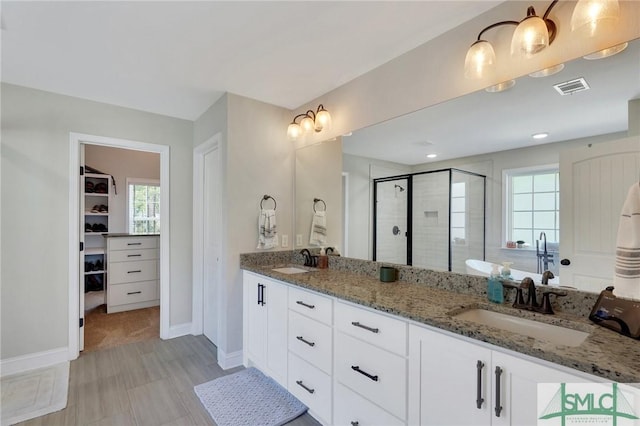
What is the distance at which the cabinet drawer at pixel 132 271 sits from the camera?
4098 mm

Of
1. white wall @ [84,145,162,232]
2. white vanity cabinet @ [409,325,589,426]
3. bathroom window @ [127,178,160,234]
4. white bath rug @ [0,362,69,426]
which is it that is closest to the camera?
white vanity cabinet @ [409,325,589,426]

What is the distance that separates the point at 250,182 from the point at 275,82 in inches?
36.6

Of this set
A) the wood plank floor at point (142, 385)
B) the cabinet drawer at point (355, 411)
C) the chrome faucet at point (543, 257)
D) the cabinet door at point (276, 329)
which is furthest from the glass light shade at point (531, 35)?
the wood plank floor at point (142, 385)

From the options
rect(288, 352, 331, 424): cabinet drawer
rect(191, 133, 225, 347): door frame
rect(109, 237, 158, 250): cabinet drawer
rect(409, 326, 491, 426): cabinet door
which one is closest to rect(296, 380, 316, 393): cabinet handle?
rect(288, 352, 331, 424): cabinet drawer

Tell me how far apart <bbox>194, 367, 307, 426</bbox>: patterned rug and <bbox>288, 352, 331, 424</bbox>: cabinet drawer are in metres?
0.16

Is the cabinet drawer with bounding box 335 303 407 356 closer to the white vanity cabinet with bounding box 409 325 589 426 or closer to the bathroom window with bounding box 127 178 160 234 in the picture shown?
the white vanity cabinet with bounding box 409 325 589 426

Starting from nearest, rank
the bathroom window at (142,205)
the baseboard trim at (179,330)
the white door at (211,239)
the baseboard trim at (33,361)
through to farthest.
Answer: the baseboard trim at (33,361), the white door at (211,239), the baseboard trim at (179,330), the bathroom window at (142,205)

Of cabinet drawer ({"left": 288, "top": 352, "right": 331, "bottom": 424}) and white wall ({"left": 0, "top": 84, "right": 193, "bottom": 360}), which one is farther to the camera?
white wall ({"left": 0, "top": 84, "right": 193, "bottom": 360})

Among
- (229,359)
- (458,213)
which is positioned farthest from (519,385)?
(229,359)

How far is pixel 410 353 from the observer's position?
1352mm

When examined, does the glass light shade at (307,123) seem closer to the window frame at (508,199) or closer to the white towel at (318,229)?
the white towel at (318,229)

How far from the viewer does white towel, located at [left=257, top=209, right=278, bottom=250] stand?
9.31 feet

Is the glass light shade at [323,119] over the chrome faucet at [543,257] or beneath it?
over

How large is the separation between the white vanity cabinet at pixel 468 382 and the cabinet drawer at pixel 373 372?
0.20ft
